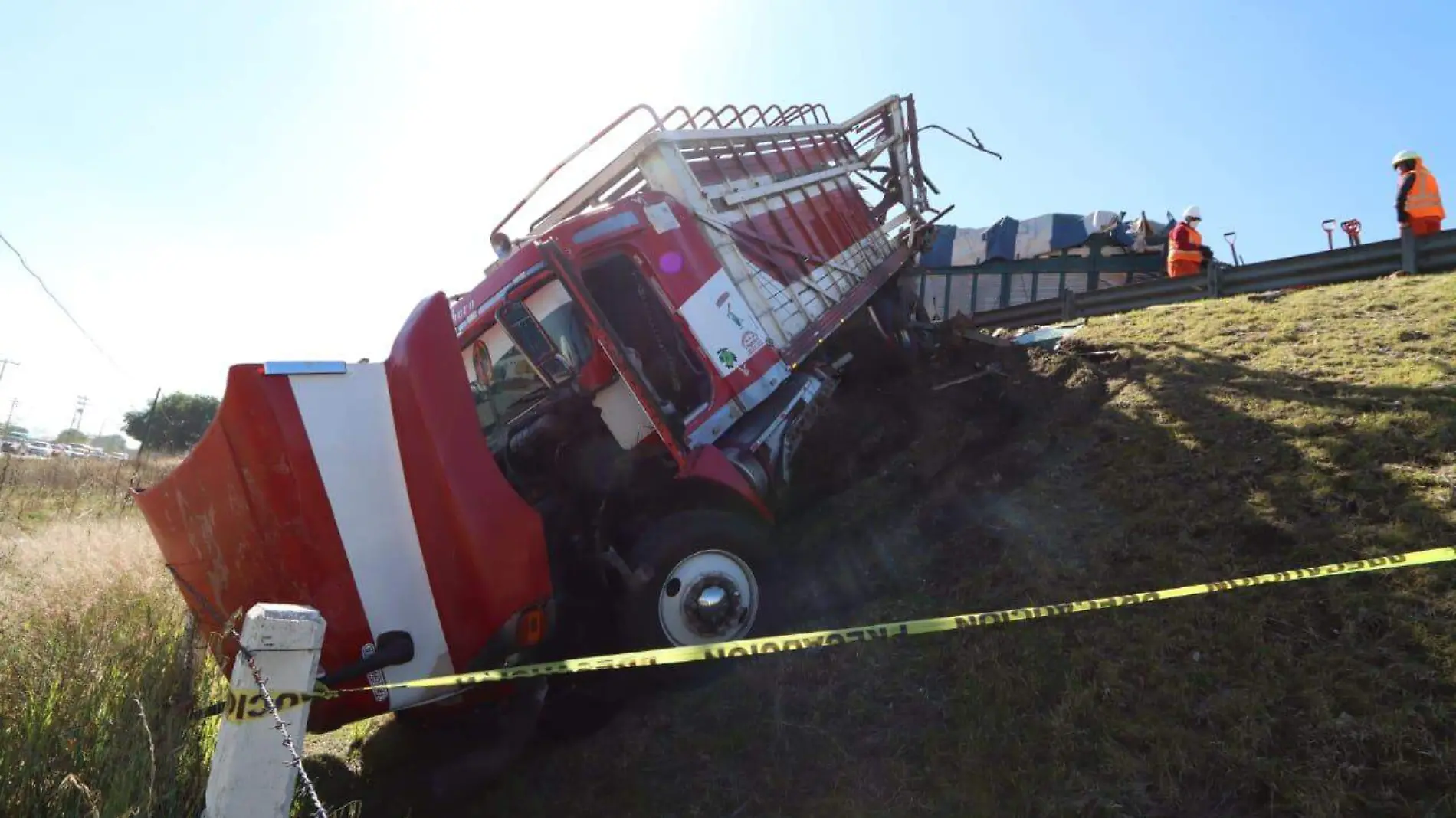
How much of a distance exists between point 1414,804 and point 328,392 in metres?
3.87

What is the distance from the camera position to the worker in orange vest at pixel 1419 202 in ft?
25.7

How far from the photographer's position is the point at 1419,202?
7895mm

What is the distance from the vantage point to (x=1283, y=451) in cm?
448

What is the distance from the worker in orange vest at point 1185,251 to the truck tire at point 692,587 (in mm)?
8468

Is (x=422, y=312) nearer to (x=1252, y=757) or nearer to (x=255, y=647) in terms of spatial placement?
(x=255, y=647)

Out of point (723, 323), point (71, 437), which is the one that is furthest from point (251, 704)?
point (71, 437)

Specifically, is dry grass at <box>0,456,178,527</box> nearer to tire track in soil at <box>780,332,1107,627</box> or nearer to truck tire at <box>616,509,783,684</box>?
truck tire at <box>616,509,783,684</box>

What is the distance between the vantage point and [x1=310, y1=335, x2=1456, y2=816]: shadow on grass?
2.70 metres

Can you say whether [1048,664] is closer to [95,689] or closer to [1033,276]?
[95,689]

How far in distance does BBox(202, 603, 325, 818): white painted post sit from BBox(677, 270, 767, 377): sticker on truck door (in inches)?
121

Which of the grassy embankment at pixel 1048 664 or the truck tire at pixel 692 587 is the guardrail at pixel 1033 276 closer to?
the grassy embankment at pixel 1048 664

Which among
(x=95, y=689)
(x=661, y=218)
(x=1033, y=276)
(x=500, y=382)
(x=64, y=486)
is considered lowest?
(x=95, y=689)

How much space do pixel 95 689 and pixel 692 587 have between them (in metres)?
2.36

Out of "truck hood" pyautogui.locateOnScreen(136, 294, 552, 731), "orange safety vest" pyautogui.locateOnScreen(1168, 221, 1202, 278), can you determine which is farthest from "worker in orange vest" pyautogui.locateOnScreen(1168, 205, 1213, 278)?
"truck hood" pyautogui.locateOnScreen(136, 294, 552, 731)
